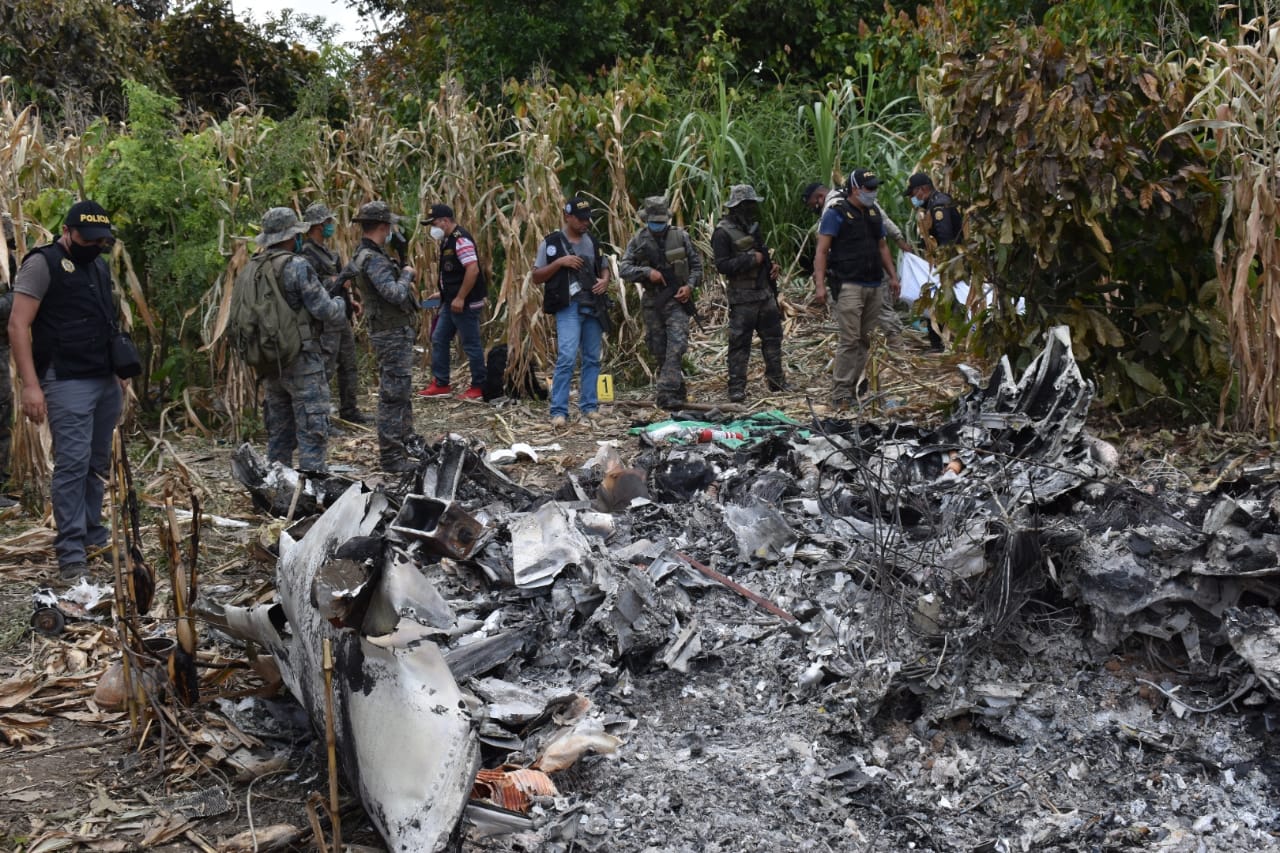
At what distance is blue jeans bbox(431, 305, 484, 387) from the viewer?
32.8 ft

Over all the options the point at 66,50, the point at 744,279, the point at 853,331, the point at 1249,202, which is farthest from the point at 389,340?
the point at 66,50

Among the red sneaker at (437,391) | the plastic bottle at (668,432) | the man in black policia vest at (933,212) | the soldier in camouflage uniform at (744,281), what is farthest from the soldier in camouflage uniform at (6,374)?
the man in black policia vest at (933,212)

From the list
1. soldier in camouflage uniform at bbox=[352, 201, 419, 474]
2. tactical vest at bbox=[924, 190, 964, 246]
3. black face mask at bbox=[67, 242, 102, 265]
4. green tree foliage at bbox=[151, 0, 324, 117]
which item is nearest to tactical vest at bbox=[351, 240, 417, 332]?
soldier in camouflage uniform at bbox=[352, 201, 419, 474]

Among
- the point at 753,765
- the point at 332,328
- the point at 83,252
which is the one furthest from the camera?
the point at 332,328

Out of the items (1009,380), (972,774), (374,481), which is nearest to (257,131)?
(374,481)

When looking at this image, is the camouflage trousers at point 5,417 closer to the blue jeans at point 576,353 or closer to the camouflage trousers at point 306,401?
the camouflage trousers at point 306,401

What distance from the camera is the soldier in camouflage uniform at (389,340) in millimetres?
7840

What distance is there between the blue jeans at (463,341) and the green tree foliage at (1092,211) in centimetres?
424

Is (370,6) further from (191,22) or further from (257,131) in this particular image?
(257,131)

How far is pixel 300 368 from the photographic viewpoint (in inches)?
270

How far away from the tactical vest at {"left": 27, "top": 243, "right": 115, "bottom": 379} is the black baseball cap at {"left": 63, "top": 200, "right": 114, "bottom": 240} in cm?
16

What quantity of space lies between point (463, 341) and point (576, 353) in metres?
1.51

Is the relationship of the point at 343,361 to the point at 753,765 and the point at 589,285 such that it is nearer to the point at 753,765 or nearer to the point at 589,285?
the point at 589,285

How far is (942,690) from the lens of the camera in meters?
3.91
